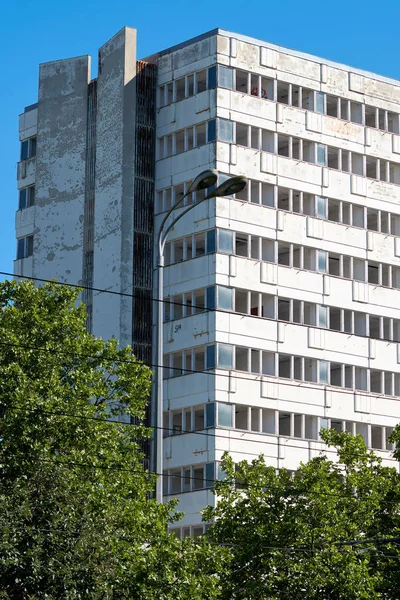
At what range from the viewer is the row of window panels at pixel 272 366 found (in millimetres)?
77188

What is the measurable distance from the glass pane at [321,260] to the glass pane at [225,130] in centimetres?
848

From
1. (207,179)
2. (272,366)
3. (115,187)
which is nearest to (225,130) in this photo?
(115,187)

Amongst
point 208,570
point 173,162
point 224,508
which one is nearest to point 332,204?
point 173,162

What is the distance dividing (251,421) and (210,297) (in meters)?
7.06

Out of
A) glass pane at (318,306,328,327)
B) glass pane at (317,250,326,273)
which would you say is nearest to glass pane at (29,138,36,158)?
glass pane at (317,250,326,273)

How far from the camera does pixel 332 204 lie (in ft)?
277

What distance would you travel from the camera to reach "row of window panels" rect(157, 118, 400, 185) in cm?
8012

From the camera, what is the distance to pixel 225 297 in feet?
255

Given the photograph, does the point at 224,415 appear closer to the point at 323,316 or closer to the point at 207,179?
the point at 323,316

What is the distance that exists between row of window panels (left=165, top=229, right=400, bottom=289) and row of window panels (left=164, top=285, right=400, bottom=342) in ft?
6.79

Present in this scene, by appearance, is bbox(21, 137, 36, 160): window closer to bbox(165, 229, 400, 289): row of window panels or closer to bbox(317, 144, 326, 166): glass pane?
bbox(165, 229, 400, 289): row of window panels

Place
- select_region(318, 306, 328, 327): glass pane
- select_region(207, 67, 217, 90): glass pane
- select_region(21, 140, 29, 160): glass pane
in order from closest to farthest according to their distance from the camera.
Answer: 1. select_region(207, 67, 217, 90): glass pane
2. select_region(318, 306, 328, 327): glass pane
3. select_region(21, 140, 29, 160): glass pane

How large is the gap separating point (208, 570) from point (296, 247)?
39.4 meters

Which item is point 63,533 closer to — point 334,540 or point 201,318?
point 334,540
